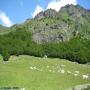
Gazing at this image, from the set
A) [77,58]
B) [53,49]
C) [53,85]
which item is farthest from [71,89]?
[53,49]

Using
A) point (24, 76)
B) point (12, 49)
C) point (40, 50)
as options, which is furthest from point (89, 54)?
point (24, 76)

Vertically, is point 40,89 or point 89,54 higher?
point 89,54

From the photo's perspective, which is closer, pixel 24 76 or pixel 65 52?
pixel 24 76

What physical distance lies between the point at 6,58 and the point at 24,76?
69.5 meters

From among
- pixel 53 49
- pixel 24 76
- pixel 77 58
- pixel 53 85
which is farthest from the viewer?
pixel 53 49

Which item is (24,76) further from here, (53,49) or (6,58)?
(53,49)

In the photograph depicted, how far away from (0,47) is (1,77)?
393ft

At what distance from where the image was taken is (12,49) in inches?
7303

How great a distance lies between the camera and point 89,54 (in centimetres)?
19788

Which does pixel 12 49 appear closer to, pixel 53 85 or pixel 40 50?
pixel 40 50

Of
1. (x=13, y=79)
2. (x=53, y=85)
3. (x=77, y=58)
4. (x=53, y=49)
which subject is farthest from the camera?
(x=53, y=49)

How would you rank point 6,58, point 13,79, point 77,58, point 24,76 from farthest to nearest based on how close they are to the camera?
point 77,58, point 6,58, point 24,76, point 13,79

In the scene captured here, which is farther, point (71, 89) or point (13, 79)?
point (13, 79)

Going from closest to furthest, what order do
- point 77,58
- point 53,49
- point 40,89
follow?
point 40,89, point 77,58, point 53,49
